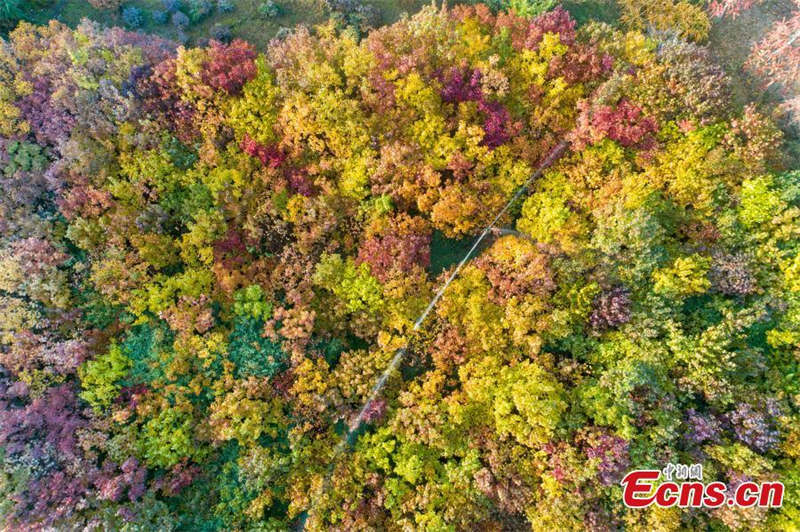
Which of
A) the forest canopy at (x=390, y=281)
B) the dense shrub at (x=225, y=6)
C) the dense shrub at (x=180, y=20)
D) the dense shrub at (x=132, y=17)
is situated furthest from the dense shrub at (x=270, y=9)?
the dense shrub at (x=132, y=17)

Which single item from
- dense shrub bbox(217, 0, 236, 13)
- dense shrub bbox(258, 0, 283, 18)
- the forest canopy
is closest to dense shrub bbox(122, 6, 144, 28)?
the forest canopy

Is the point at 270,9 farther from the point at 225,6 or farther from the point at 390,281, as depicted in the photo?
the point at 390,281

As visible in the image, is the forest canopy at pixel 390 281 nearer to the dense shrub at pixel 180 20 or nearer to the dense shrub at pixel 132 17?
the dense shrub at pixel 180 20

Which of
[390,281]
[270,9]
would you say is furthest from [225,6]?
[390,281]

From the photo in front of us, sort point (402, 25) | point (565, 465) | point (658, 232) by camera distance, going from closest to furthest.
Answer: point (565, 465)
point (658, 232)
point (402, 25)

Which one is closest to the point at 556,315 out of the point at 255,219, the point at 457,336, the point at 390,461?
the point at 457,336

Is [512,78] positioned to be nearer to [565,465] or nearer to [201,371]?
[565,465]

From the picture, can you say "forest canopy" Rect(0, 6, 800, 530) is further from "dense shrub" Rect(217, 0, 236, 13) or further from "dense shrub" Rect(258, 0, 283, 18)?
"dense shrub" Rect(217, 0, 236, 13)

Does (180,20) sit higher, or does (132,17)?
(132,17)
